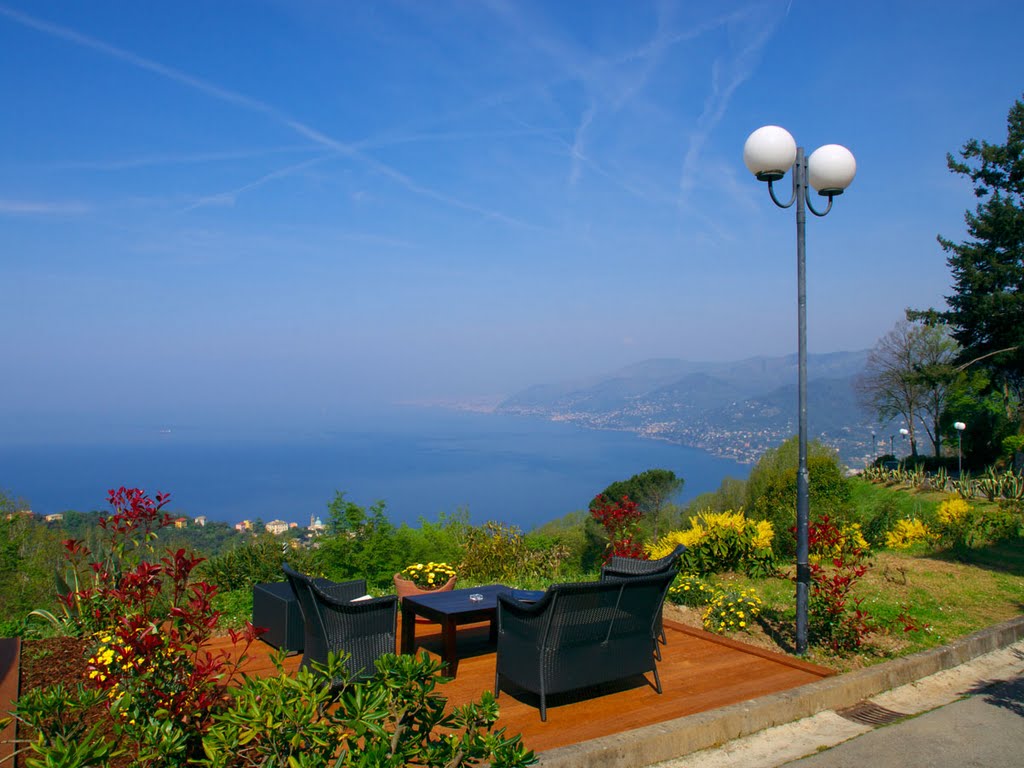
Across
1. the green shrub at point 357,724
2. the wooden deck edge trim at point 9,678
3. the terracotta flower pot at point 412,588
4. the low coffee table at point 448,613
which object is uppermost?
the green shrub at point 357,724

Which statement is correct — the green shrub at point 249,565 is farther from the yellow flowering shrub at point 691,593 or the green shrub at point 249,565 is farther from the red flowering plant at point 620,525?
the yellow flowering shrub at point 691,593

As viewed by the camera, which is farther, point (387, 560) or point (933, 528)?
point (933, 528)

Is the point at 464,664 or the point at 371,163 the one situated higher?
the point at 371,163

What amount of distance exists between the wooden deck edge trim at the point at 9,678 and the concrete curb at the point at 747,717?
Result: 8.45 ft

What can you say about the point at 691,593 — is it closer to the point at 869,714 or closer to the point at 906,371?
the point at 869,714

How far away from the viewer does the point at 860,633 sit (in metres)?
5.20

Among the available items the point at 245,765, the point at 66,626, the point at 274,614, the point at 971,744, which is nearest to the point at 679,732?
the point at 971,744

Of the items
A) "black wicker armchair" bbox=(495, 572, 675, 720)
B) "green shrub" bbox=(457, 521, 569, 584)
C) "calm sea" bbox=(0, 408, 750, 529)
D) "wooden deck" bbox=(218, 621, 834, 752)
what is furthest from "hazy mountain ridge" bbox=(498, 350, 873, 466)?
"black wicker armchair" bbox=(495, 572, 675, 720)

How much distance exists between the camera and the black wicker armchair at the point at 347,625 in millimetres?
4043

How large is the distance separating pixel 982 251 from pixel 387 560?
1109 inches

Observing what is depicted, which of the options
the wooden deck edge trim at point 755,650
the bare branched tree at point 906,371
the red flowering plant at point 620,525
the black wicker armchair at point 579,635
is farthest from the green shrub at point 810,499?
the bare branched tree at point 906,371

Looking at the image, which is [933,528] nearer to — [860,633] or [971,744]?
→ [860,633]

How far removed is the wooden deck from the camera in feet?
12.6

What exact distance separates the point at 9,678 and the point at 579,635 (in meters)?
3.53
